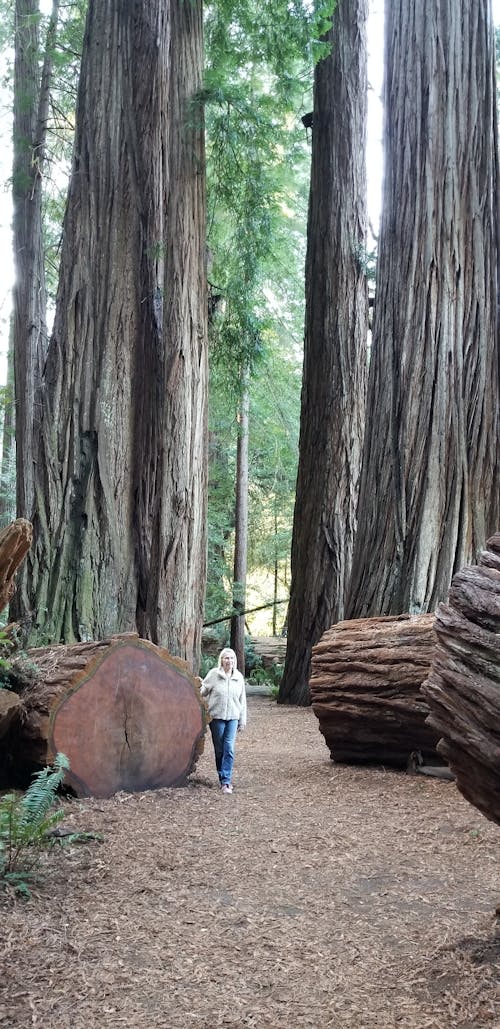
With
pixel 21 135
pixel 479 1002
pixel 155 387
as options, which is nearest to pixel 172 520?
Result: pixel 155 387

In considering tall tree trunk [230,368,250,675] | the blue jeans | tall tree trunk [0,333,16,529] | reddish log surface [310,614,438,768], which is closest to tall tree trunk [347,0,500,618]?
reddish log surface [310,614,438,768]

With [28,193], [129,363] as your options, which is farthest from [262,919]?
[28,193]

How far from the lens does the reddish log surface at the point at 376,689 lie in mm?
6516

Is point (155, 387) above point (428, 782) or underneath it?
above

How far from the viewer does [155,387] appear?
10.7 meters

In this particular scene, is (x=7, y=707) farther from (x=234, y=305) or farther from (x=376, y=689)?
(x=234, y=305)

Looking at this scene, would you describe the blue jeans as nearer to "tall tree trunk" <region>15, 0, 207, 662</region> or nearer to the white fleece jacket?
the white fleece jacket

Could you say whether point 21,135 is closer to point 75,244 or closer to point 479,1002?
point 75,244

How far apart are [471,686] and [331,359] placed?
1115cm

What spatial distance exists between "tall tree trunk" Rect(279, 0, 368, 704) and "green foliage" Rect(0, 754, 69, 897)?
354 inches

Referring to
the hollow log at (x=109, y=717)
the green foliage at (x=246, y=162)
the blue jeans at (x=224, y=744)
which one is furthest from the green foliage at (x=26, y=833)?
the green foliage at (x=246, y=162)

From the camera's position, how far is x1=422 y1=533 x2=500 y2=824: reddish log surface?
9.28 ft

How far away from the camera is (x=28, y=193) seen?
15344 millimetres

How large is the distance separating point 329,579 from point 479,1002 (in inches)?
411
